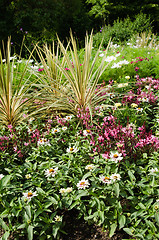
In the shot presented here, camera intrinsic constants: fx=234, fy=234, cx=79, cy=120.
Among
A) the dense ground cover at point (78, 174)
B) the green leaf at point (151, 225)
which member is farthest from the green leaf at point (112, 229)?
the green leaf at point (151, 225)

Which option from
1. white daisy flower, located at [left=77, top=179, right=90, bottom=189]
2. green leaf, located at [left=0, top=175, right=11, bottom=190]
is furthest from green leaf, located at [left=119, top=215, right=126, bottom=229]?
green leaf, located at [left=0, top=175, right=11, bottom=190]

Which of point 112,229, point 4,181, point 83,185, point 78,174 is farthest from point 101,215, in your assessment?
point 4,181

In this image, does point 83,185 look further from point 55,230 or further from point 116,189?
point 55,230

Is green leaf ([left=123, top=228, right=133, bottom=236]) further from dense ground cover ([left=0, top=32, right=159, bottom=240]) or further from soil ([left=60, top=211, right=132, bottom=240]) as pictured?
soil ([left=60, top=211, right=132, bottom=240])

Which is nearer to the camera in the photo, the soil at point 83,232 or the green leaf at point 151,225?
the green leaf at point 151,225

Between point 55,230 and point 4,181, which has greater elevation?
point 4,181

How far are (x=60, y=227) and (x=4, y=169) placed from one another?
0.77 metres

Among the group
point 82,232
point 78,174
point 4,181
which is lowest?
point 82,232

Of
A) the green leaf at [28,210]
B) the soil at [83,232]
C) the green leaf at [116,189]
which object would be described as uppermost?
the green leaf at [116,189]

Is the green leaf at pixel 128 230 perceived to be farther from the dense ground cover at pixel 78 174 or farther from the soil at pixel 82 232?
the soil at pixel 82 232

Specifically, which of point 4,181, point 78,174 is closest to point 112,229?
point 78,174

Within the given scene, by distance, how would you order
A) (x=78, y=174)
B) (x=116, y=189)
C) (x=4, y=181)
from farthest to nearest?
1. (x=78, y=174)
2. (x=4, y=181)
3. (x=116, y=189)

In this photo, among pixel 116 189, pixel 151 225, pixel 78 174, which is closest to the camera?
pixel 151 225

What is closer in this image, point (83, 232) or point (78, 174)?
point (83, 232)
